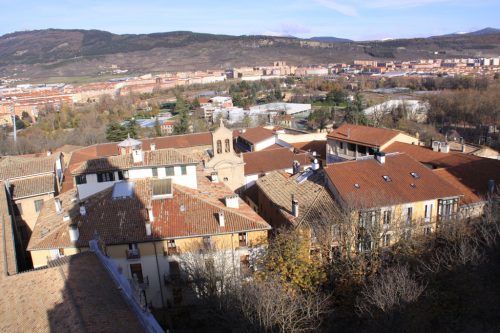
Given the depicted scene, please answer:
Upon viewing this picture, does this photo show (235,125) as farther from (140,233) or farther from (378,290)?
(378,290)

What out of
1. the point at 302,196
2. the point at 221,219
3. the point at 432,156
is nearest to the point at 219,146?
the point at 302,196

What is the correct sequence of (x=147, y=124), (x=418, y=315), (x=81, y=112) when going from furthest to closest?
(x=81, y=112) → (x=147, y=124) → (x=418, y=315)

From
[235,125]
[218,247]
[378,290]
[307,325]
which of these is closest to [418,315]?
[378,290]

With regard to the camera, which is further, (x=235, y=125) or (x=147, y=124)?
(x=147, y=124)

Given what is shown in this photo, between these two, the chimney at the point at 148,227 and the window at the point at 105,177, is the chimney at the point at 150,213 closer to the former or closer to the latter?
the chimney at the point at 148,227

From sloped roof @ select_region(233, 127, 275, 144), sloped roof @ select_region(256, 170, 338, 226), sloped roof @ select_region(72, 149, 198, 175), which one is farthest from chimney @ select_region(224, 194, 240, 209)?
sloped roof @ select_region(233, 127, 275, 144)

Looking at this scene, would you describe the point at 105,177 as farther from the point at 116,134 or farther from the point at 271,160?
A: the point at 116,134

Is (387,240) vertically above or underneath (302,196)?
underneath
